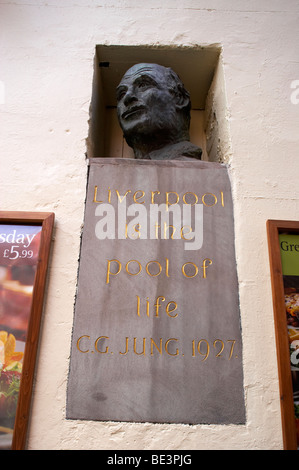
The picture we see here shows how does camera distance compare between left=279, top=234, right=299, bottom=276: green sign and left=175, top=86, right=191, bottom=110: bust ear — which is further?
left=175, top=86, right=191, bottom=110: bust ear

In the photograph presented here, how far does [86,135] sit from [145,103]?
1.44ft

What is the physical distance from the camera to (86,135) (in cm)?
230

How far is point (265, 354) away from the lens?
1.80 meters

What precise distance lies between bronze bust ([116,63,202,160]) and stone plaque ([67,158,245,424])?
278mm

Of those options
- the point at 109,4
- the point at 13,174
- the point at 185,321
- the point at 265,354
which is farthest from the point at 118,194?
the point at 109,4

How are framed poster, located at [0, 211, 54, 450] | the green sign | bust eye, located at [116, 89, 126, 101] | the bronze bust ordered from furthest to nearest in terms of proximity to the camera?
bust eye, located at [116, 89, 126, 101] < the bronze bust < the green sign < framed poster, located at [0, 211, 54, 450]

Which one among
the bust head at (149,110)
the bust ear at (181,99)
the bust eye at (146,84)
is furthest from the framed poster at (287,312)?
the bust eye at (146,84)

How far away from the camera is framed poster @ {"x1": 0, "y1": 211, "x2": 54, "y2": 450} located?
5.47 feet

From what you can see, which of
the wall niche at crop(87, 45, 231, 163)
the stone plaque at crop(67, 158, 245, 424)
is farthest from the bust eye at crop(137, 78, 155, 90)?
the stone plaque at crop(67, 158, 245, 424)

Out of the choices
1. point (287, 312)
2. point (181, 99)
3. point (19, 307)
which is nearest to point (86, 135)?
point (181, 99)

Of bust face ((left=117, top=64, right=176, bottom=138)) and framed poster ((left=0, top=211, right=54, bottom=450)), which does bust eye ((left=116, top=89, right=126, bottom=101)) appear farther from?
framed poster ((left=0, top=211, right=54, bottom=450))

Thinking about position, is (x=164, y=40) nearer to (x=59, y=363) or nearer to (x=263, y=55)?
(x=263, y=55)

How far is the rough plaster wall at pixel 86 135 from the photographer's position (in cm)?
168

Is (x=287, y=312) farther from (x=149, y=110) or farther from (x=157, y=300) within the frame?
(x=149, y=110)
